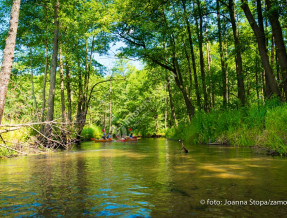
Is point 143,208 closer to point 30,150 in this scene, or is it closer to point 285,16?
point 30,150

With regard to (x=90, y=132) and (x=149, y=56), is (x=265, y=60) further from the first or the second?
(x=90, y=132)

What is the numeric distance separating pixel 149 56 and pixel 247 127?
11.2 m

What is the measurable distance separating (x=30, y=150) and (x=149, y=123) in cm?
3325

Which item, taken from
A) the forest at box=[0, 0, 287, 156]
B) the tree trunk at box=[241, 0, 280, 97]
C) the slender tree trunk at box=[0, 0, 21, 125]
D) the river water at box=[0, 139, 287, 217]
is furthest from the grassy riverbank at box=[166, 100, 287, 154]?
the slender tree trunk at box=[0, 0, 21, 125]

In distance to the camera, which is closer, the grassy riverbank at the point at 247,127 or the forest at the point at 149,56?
the grassy riverbank at the point at 247,127

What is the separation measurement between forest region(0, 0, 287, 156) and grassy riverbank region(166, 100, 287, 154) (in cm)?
4

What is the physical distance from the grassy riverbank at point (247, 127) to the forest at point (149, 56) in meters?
0.04

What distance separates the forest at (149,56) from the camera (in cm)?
988

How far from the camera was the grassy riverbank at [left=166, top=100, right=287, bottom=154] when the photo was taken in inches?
314

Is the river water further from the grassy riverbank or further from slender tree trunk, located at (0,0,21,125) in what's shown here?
the grassy riverbank

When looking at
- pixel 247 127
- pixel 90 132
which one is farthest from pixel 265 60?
pixel 90 132

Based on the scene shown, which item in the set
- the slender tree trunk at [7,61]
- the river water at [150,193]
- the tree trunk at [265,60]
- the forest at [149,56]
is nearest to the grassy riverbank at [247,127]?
the forest at [149,56]

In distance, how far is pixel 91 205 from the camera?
10.9ft

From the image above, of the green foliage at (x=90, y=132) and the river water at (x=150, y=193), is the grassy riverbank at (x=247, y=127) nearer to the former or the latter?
the river water at (x=150, y=193)
